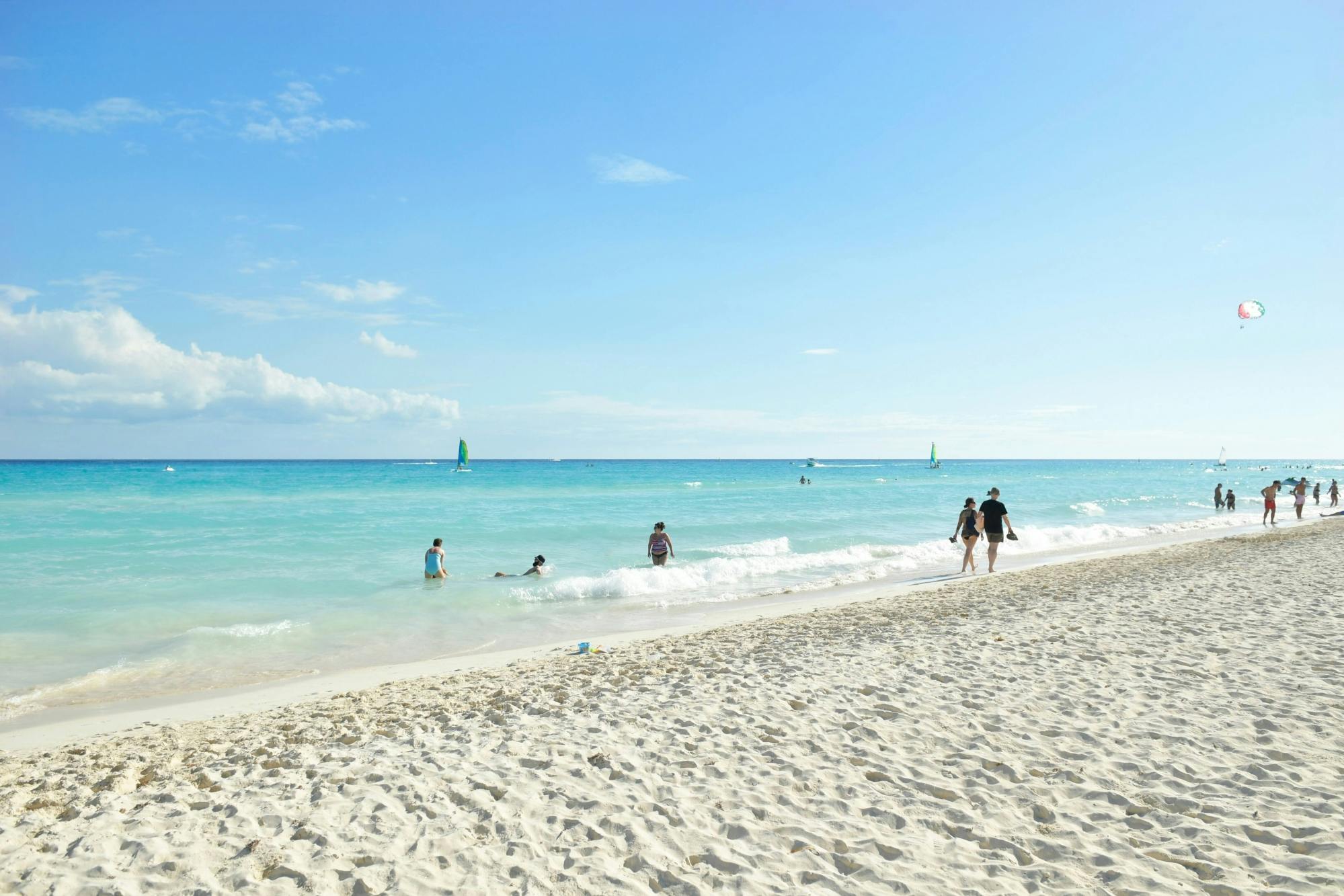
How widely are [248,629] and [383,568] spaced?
6.55 m

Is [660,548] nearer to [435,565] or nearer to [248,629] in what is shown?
[435,565]

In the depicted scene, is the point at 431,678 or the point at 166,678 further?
the point at 166,678

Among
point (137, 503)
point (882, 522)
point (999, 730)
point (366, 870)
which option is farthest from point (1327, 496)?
point (137, 503)

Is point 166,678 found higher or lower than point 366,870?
lower

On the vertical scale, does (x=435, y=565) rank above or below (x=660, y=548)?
below

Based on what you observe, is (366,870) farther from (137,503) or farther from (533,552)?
(137,503)

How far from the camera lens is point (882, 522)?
29.1 m

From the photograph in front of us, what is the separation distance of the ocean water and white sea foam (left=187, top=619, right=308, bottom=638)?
5 cm

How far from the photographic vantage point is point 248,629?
11500mm

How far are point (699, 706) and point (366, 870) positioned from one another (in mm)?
3164

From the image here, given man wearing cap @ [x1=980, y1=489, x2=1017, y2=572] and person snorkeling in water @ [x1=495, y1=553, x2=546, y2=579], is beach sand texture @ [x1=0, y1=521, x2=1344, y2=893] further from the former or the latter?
person snorkeling in water @ [x1=495, y1=553, x2=546, y2=579]

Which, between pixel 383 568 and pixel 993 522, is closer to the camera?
pixel 993 522

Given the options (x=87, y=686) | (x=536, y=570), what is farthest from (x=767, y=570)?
(x=87, y=686)

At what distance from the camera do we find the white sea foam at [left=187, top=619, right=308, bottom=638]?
1121 cm
